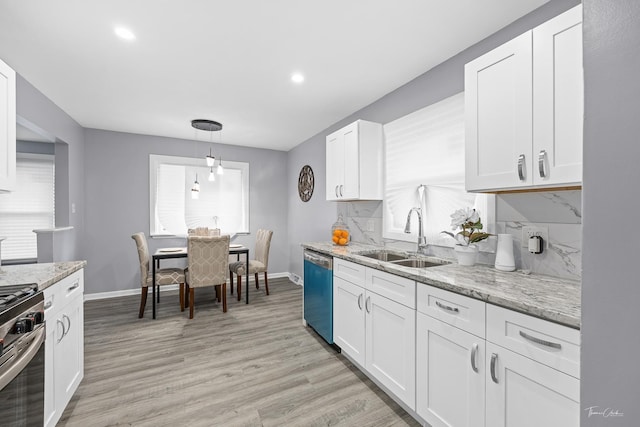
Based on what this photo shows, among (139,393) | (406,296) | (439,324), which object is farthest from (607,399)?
(139,393)

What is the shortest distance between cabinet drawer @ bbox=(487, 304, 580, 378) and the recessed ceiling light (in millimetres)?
2727

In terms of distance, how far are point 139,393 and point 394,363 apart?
70.3 inches

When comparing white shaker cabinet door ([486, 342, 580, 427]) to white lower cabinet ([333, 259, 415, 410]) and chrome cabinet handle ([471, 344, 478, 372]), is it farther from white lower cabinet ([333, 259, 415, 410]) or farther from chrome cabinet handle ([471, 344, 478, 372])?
white lower cabinet ([333, 259, 415, 410])

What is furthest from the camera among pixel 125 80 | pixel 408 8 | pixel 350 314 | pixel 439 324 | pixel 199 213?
pixel 199 213

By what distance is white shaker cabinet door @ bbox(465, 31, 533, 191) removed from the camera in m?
1.43

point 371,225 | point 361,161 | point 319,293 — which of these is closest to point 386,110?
point 361,161

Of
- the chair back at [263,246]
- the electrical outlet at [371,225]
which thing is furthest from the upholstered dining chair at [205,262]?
the electrical outlet at [371,225]

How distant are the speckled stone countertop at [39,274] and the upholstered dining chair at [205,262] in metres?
1.40

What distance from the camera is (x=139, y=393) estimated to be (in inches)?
78.0

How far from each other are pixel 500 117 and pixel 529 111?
0.14 metres

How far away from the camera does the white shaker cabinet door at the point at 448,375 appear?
1.30 m

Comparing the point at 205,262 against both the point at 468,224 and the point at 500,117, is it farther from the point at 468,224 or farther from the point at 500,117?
the point at 500,117

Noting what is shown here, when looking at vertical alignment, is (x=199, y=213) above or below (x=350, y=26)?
below

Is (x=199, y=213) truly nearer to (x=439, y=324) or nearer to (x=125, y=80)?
(x=125, y=80)
